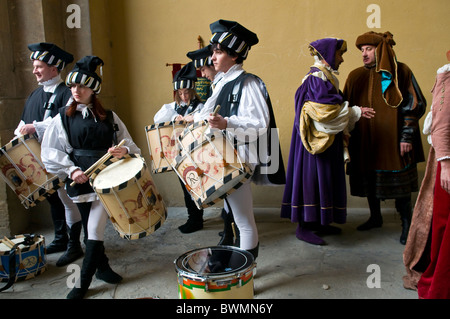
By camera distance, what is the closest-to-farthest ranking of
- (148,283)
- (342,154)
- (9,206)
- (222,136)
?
1. (222,136)
2. (148,283)
3. (342,154)
4. (9,206)

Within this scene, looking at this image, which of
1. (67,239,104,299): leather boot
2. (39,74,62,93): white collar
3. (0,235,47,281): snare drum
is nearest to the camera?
(67,239,104,299): leather boot

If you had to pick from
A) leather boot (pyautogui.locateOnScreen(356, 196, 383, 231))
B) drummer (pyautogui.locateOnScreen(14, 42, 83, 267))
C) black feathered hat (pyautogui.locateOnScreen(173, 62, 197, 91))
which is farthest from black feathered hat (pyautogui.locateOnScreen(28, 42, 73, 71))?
leather boot (pyautogui.locateOnScreen(356, 196, 383, 231))

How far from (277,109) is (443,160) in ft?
8.59

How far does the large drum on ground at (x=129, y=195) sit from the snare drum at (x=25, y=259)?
3.14 feet

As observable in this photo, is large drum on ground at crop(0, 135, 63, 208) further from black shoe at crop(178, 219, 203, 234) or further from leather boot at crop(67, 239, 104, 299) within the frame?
black shoe at crop(178, 219, 203, 234)

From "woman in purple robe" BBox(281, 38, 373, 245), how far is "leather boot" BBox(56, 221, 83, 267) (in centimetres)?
197

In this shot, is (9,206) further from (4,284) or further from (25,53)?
(25,53)

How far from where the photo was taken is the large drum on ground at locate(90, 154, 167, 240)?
2.67 metres

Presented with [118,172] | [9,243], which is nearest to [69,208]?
[9,243]

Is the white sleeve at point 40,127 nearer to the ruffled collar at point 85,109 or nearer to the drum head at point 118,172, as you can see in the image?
the ruffled collar at point 85,109

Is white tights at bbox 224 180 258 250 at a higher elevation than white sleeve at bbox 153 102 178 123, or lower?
lower

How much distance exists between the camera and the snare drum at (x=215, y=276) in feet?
6.89
